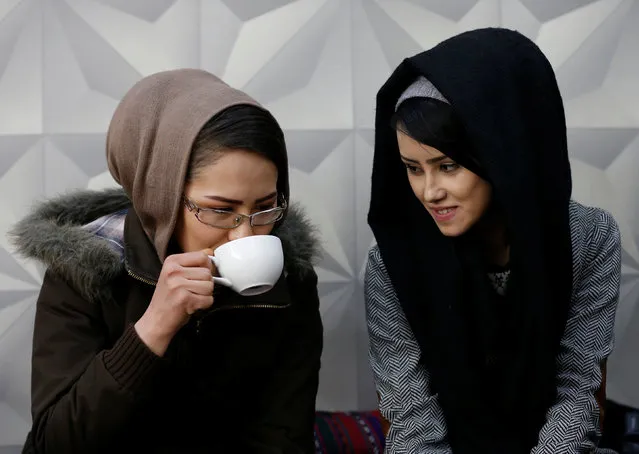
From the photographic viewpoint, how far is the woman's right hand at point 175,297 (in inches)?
67.8

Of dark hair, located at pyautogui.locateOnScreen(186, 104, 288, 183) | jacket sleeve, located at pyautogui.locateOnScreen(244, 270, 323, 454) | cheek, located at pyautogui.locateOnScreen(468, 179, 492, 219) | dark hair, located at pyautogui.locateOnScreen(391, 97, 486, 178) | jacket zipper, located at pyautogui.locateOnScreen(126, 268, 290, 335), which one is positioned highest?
dark hair, located at pyautogui.locateOnScreen(391, 97, 486, 178)

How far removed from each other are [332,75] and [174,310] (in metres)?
1.12

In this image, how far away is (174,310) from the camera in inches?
68.7

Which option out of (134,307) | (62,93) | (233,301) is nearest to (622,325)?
(233,301)

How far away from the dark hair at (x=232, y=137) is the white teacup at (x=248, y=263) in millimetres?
189

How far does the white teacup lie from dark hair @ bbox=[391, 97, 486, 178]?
44 cm

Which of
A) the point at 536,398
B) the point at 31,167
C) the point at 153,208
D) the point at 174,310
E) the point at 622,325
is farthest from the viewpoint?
the point at 622,325

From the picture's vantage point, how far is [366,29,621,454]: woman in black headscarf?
6.38 ft

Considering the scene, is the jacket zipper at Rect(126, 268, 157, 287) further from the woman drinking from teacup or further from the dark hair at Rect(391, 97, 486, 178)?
the dark hair at Rect(391, 97, 486, 178)

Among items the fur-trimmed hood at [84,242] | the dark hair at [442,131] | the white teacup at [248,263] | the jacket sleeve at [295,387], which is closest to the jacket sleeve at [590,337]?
the dark hair at [442,131]

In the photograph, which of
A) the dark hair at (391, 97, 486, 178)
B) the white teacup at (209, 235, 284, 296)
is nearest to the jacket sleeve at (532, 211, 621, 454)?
the dark hair at (391, 97, 486, 178)

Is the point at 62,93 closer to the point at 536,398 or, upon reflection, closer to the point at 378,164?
the point at 378,164

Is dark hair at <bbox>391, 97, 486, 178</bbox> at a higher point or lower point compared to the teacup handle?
higher

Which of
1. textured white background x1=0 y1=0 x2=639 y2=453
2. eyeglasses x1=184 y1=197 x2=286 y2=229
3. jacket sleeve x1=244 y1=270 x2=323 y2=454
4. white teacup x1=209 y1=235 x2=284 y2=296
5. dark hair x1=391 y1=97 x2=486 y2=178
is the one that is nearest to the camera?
white teacup x1=209 y1=235 x2=284 y2=296
